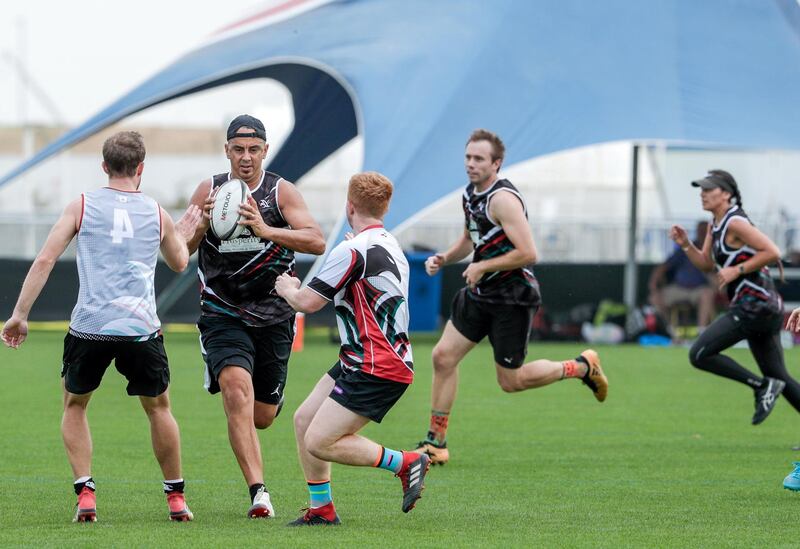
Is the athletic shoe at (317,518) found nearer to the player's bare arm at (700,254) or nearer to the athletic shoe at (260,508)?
the athletic shoe at (260,508)

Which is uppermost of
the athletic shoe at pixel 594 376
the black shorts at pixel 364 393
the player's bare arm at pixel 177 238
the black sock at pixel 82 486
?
Answer: the player's bare arm at pixel 177 238

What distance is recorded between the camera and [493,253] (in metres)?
8.55

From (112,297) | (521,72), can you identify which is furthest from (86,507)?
(521,72)

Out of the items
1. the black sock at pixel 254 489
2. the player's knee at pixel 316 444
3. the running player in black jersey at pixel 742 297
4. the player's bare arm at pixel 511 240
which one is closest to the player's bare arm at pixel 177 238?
the player's knee at pixel 316 444

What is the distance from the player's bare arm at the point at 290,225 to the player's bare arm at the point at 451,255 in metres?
2.03

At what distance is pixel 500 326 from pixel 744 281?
1.91 meters

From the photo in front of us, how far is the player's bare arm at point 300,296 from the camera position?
5809 mm

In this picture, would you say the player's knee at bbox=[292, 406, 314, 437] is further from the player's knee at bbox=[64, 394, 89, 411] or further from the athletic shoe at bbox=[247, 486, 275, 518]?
the player's knee at bbox=[64, 394, 89, 411]

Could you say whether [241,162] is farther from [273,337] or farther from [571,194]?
[571,194]

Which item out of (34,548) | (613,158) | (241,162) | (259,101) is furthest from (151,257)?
(259,101)

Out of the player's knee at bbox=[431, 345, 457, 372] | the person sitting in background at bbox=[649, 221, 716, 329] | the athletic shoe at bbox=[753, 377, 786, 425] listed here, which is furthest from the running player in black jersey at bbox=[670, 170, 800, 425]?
the person sitting in background at bbox=[649, 221, 716, 329]

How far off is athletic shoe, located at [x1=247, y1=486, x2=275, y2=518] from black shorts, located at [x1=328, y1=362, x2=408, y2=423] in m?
0.63

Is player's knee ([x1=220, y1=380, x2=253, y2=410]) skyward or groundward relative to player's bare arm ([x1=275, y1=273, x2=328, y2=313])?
groundward

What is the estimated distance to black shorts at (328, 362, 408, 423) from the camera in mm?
6000
